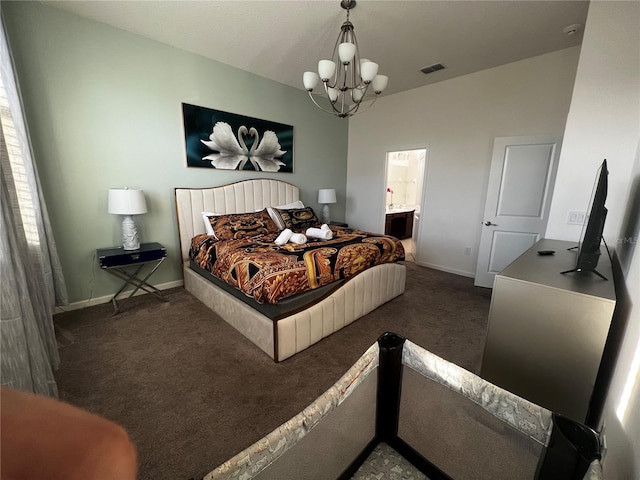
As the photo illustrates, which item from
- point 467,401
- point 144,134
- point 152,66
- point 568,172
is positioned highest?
point 152,66

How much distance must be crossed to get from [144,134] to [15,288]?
2281 millimetres

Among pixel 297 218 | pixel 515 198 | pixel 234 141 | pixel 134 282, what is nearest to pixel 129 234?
pixel 134 282

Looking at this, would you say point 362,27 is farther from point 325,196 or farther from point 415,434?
point 415,434

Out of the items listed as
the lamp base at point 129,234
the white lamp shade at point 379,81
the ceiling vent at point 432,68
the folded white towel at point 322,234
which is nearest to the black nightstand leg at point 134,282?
the lamp base at point 129,234

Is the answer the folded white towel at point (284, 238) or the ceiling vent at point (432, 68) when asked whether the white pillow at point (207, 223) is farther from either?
the ceiling vent at point (432, 68)

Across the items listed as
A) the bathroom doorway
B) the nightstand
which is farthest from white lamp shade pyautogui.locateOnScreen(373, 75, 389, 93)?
the bathroom doorway

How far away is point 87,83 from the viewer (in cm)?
255

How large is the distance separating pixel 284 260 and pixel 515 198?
3093 millimetres

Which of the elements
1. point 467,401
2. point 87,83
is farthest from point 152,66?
point 467,401

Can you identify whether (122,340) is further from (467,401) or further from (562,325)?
(562,325)

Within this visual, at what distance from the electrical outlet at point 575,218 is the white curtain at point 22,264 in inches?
141

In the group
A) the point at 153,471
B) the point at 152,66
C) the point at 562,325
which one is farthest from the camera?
the point at 152,66

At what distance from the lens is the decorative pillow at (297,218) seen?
361 cm

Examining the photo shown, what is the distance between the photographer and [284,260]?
2.12 metres
